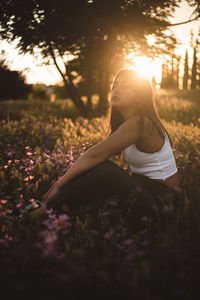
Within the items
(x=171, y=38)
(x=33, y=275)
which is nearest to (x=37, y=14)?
(x=171, y=38)

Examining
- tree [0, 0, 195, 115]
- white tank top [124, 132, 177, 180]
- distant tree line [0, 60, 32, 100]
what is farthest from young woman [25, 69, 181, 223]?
tree [0, 0, 195, 115]

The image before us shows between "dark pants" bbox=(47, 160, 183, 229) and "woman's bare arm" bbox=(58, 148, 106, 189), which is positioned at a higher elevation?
"woman's bare arm" bbox=(58, 148, 106, 189)

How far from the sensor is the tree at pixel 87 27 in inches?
270

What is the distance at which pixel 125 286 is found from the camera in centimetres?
128

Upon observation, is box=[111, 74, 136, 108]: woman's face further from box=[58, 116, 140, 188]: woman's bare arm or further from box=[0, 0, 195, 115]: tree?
box=[0, 0, 195, 115]: tree

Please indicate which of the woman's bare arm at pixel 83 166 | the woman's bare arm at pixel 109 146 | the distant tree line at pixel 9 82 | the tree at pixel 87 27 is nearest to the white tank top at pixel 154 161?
the woman's bare arm at pixel 109 146

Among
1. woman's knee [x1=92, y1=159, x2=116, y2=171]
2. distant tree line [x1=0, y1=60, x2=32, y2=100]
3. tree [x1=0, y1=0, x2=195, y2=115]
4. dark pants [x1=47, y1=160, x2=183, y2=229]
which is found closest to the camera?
dark pants [x1=47, y1=160, x2=183, y2=229]

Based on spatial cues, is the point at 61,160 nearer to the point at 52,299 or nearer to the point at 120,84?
the point at 120,84

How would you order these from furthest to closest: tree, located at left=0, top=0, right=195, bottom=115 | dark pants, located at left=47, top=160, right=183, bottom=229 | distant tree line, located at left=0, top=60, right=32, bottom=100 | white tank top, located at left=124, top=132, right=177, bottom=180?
distant tree line, located at left=0, top=60, right=32, bottom=100, tree, located at left=0, top=0, right=195, bottom=115, white tank top, located at left=124, top=132, right=177, bottom=180, dark pants, located at left=47, top=160, right=183, bottom=229

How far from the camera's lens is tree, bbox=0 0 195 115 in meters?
6.86

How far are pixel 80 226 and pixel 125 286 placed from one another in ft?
2.86

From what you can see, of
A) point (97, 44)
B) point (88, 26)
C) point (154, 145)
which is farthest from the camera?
point (97, 44)

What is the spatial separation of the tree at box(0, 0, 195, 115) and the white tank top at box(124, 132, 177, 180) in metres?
Answer: 5.68

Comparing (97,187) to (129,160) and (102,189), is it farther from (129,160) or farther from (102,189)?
(129,160)
